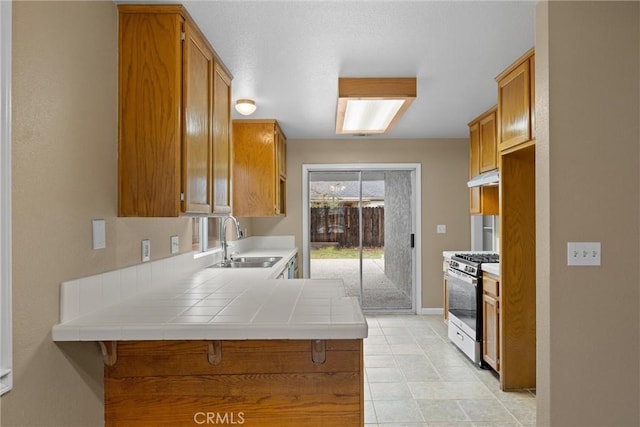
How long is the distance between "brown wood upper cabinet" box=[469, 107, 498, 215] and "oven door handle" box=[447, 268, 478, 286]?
771mm

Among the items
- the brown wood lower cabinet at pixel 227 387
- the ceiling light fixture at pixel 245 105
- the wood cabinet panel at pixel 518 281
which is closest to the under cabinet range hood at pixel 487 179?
the wood cabinet panel at pixel 518 281

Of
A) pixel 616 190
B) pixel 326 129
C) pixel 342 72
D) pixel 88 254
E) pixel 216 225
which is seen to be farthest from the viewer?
pixel 326 129

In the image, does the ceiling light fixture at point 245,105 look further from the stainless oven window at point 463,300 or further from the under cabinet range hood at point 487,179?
the stainless oven window at point 463,300

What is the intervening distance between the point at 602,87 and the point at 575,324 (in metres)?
1.11

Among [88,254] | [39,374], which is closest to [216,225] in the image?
[88,254]

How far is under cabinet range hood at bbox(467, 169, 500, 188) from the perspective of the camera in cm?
386

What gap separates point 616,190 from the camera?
202 centimetres

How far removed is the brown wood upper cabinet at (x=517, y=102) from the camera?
2.66 metres

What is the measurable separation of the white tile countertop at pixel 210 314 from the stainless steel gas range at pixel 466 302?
6.00 feet

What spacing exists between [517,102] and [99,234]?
2.58m

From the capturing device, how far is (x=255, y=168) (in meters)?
4.54

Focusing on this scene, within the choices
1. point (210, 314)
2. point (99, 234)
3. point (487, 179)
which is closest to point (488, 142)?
point (487, 179)

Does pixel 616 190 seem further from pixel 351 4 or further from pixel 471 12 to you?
pixel 351 4

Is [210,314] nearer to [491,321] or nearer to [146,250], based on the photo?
[146,250]
